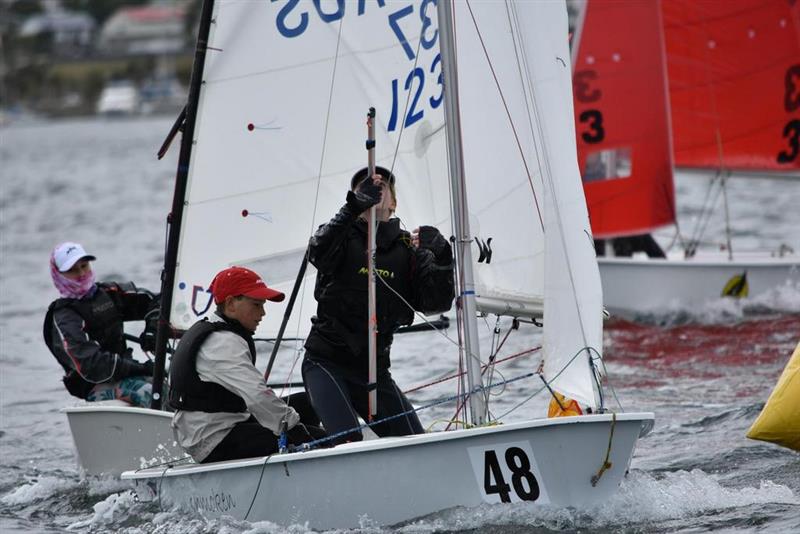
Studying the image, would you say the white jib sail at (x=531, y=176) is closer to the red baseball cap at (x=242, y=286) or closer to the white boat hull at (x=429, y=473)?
the white boat hull at (x=429, y=473)

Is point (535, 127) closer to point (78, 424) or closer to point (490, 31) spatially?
point (490, 31)

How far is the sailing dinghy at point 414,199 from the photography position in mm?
4875

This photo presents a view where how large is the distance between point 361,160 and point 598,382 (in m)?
2.10

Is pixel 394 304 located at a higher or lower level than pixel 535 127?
lower

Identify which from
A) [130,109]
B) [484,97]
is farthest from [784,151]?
[130,109]

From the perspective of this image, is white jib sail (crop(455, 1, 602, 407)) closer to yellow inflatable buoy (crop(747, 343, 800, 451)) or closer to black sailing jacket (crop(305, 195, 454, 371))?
black sailing jacket (crop(305, 195, 454, 371))

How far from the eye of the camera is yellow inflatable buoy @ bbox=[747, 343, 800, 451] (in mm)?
5559

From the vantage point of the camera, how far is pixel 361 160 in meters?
6.57

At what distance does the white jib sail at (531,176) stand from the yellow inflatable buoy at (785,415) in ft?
3.41

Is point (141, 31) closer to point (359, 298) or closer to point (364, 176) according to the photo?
point (364, 176)

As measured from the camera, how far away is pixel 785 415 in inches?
220

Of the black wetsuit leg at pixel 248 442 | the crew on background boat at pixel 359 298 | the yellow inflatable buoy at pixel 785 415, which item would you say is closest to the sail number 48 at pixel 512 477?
the crew on background boat at pixel 359 298

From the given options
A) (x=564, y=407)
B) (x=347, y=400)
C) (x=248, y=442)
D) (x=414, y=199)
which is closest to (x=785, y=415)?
(x=564, y=407)

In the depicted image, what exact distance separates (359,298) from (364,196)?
0.48 metres
